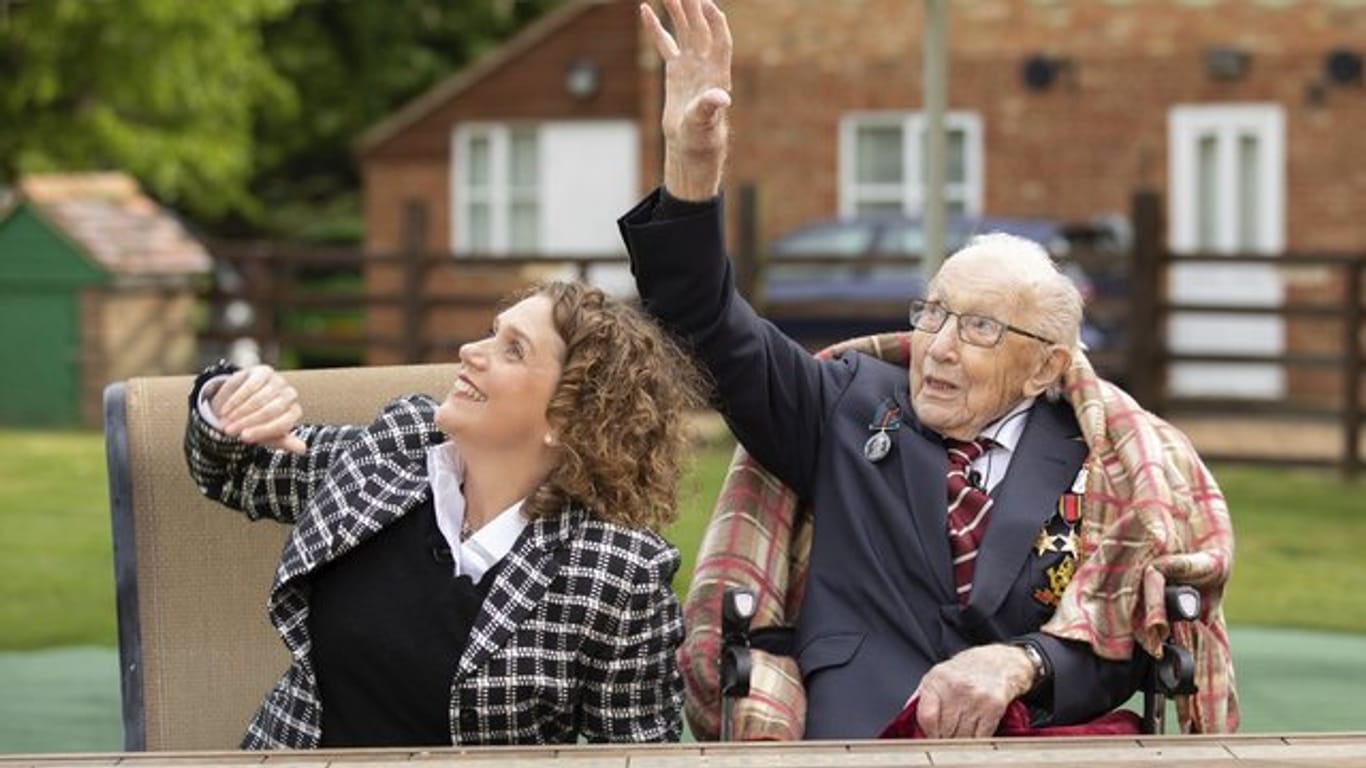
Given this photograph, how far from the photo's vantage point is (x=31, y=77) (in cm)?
2895

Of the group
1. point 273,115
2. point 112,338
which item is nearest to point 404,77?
point 273,115

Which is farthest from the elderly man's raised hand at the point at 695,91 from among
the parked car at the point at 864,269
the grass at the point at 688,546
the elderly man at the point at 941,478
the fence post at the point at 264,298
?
the fence post at the point at 264,298

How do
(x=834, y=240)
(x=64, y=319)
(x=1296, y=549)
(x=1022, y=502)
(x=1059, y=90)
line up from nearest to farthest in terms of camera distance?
(x=1022, y=502) < (x=1296, y=549) < (x=64, y=319) < (x=834, y=240) < (x=1059, y=90)

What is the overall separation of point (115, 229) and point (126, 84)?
1008cm

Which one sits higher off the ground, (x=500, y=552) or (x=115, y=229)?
(x=115, y=229)

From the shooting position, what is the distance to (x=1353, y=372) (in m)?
16.1

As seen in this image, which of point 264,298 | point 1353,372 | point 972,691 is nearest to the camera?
point 972,691

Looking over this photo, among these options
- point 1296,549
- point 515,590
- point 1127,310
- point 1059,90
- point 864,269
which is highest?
point 1059,90

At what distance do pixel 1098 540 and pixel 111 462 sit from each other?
1.41 metres

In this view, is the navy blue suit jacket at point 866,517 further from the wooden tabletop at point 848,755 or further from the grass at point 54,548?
the grass at point 54,548

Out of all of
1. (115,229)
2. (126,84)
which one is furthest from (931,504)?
(126,84)

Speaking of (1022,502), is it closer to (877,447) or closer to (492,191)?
(877,447)

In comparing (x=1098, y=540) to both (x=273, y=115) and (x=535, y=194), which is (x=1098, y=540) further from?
(x=273, y=115)

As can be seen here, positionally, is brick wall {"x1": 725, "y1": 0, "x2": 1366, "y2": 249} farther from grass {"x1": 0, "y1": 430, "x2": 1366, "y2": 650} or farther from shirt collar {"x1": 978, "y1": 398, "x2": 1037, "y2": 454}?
shirt collar {"x1": 978, "y1": 398, "x2": 1037, "y2": 454}
